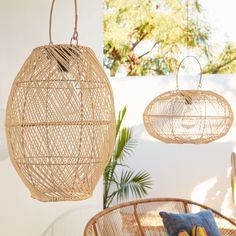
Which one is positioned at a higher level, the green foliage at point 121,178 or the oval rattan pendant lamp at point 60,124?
the oval rattan pendant lamp at point 60,124

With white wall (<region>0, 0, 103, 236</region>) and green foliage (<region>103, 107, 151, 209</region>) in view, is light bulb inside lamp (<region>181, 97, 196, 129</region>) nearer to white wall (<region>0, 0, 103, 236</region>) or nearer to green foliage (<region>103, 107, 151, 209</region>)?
white wall (<region>0, 0, 103, 236</region>)

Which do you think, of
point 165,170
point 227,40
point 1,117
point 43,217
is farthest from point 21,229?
point 227,40

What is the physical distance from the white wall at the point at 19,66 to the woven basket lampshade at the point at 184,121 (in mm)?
765

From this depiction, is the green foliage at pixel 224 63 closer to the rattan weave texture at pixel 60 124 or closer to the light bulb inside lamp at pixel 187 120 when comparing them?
the light bulb inside lamp at pixel 187 120

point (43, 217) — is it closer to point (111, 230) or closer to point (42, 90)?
point (111, 230)

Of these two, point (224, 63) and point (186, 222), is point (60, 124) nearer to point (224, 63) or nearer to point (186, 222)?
point (186, 222)

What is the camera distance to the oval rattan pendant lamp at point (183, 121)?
12.0ft

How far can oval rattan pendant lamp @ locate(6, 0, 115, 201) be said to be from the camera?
1550 mm

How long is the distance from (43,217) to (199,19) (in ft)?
25.8

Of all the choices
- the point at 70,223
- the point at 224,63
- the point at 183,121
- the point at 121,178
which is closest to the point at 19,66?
the point at 70,223

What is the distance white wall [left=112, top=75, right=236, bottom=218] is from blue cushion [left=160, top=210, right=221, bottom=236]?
3416 mm

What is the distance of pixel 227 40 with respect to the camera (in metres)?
9.95

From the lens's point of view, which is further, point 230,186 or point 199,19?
point 199,19

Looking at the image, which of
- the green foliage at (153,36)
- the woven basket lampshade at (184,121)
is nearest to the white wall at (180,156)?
the green foliage at (153,36)
